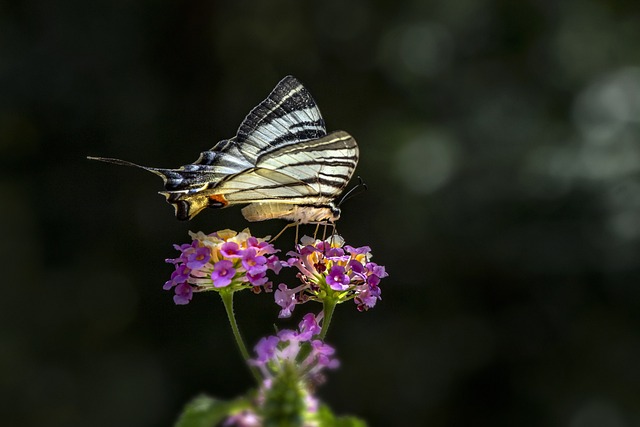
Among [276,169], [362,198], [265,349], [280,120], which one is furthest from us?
[362,198]

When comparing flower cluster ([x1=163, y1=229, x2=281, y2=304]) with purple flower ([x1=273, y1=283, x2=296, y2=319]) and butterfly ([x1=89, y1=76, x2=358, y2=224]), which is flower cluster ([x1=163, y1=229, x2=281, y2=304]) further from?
butterfly ([x1=89, y1=76, x2=358, y2=224])

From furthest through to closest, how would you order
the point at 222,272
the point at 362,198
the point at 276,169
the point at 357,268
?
the point at 362,198 → the point at 276,169 → the point at 357,268 → the point at 222,272

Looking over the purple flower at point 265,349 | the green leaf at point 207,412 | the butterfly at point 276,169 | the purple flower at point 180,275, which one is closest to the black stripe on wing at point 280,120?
the butterfly at point 276,169

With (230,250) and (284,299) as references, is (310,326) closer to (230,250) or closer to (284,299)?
(284,299)

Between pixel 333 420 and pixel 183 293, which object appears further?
pixel 183 293

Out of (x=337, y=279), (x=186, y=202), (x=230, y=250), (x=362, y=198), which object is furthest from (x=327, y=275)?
(x=362, y=198)

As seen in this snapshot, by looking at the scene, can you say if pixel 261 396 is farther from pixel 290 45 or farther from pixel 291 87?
pixel 290 45
